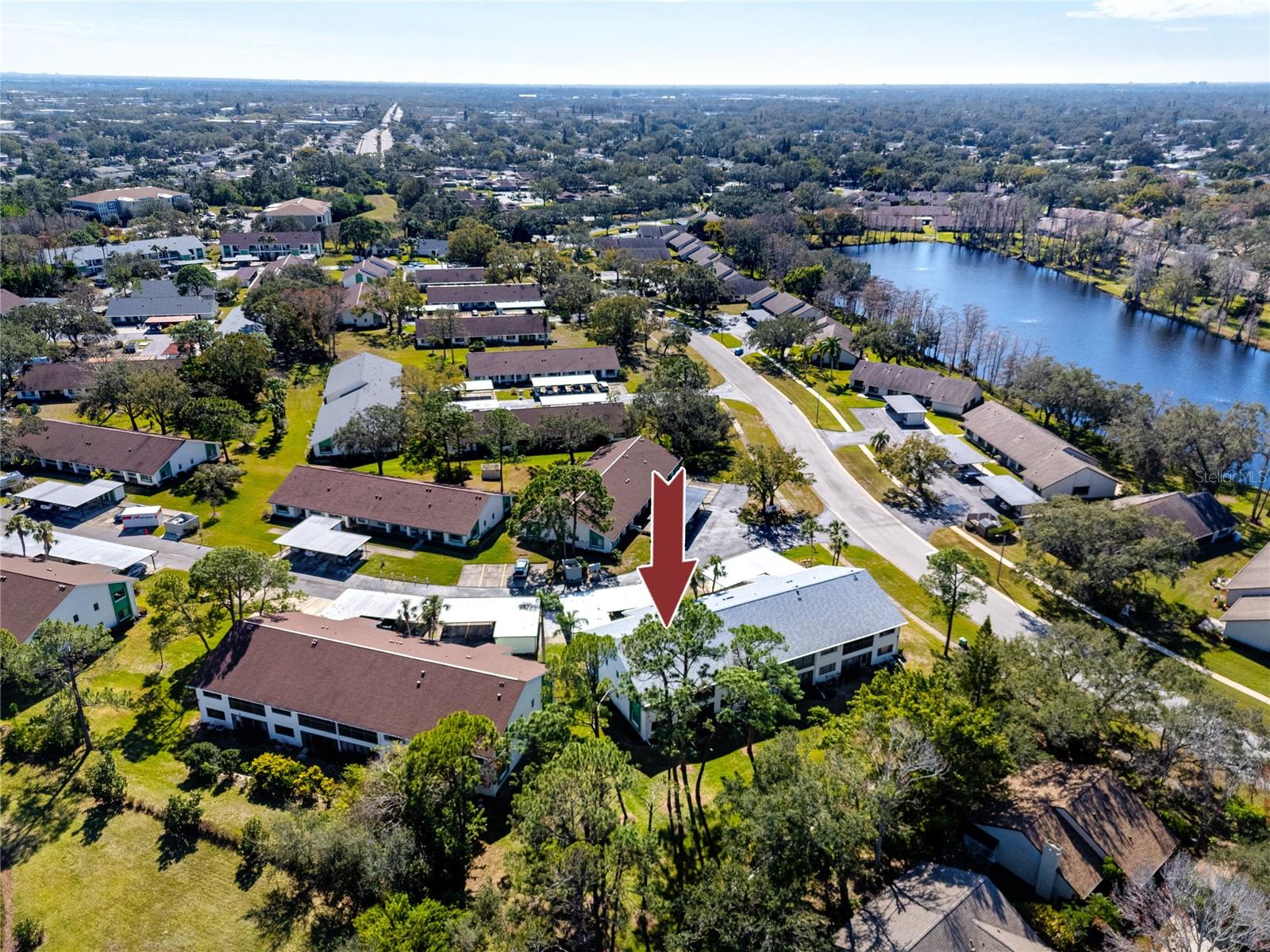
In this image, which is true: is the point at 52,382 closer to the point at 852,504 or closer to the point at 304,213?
the point at 852,504

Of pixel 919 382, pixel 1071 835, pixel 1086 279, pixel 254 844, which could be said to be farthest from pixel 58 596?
pixel 1086 279

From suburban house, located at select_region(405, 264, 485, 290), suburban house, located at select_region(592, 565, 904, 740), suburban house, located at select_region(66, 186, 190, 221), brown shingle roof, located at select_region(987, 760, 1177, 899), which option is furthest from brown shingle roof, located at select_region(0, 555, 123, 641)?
suburban house, located at select_region(66, 186, 190, 221)

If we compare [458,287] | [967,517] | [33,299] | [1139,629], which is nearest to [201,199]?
[33,299]

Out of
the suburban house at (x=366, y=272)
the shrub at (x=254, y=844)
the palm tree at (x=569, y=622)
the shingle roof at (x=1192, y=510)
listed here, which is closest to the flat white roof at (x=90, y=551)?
the shrub at (x=254, y=844)

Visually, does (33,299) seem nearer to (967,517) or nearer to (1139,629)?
(967,517)

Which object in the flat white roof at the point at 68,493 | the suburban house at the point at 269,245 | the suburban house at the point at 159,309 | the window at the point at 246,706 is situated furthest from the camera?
the suburban house at the point at 269,245

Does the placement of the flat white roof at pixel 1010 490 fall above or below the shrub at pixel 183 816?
above

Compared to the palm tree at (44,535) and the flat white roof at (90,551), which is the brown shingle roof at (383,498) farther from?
the palm tree at (44,535)

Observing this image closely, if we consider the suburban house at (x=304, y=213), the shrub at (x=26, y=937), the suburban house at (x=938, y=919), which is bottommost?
the shrub at (x=26, y=937)
